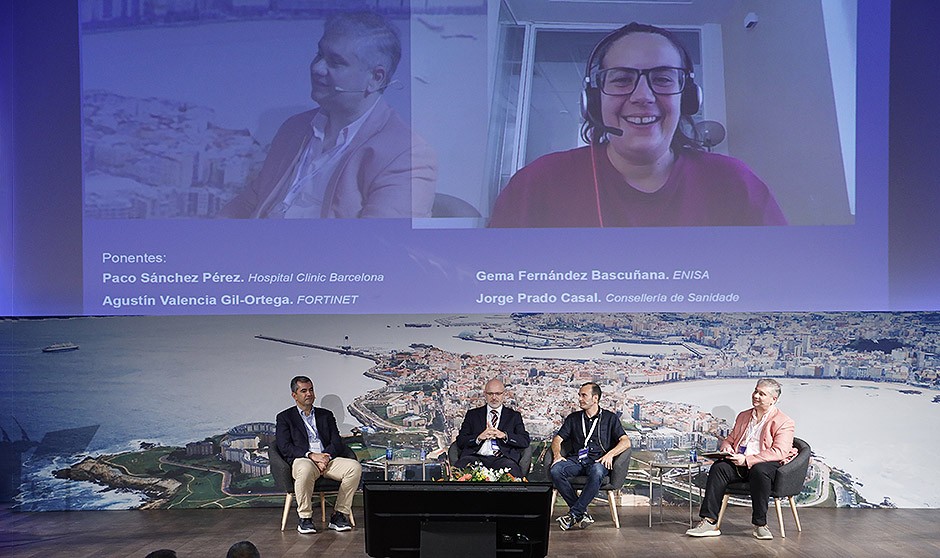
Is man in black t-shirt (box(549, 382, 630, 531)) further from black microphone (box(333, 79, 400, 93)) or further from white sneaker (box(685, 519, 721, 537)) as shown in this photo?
black microphone (box(333, 79, 400, 93))

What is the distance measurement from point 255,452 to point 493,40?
3499 mm

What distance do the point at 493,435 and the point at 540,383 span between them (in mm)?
745

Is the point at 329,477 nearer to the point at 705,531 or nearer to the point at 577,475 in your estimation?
the point at 577,475

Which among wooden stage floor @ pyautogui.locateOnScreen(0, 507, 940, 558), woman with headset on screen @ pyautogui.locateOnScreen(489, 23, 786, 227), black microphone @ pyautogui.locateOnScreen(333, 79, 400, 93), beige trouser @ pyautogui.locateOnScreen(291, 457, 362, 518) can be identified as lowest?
wooden stage floor @ pyautogui.locateOnScreen(0, 507, 940, 558)

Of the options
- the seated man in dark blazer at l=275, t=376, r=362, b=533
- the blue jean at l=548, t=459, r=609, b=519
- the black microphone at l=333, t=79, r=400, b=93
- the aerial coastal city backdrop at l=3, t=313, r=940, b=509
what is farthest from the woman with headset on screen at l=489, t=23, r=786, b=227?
the seated man in dark blazer at l=275, t=376, r=362, b=533

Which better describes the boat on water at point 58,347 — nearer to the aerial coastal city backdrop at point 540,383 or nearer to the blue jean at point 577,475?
the aerial coastal city backdrop at point 540,383

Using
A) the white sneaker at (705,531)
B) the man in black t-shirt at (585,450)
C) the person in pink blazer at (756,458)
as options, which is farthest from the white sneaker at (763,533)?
the man in black t-shirt at (585,450)

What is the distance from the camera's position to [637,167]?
6773 mm

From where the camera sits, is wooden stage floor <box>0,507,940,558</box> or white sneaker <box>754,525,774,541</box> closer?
wooden stage floor <box>0,507,940,558</box>

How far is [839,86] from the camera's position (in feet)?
21.9

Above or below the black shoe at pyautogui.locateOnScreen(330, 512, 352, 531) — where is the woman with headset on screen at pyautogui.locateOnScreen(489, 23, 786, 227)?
above

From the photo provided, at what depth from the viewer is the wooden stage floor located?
5.72 meters

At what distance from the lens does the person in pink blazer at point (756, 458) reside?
6.11 metres

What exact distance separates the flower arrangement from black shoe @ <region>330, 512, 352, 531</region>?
30.5 inches
